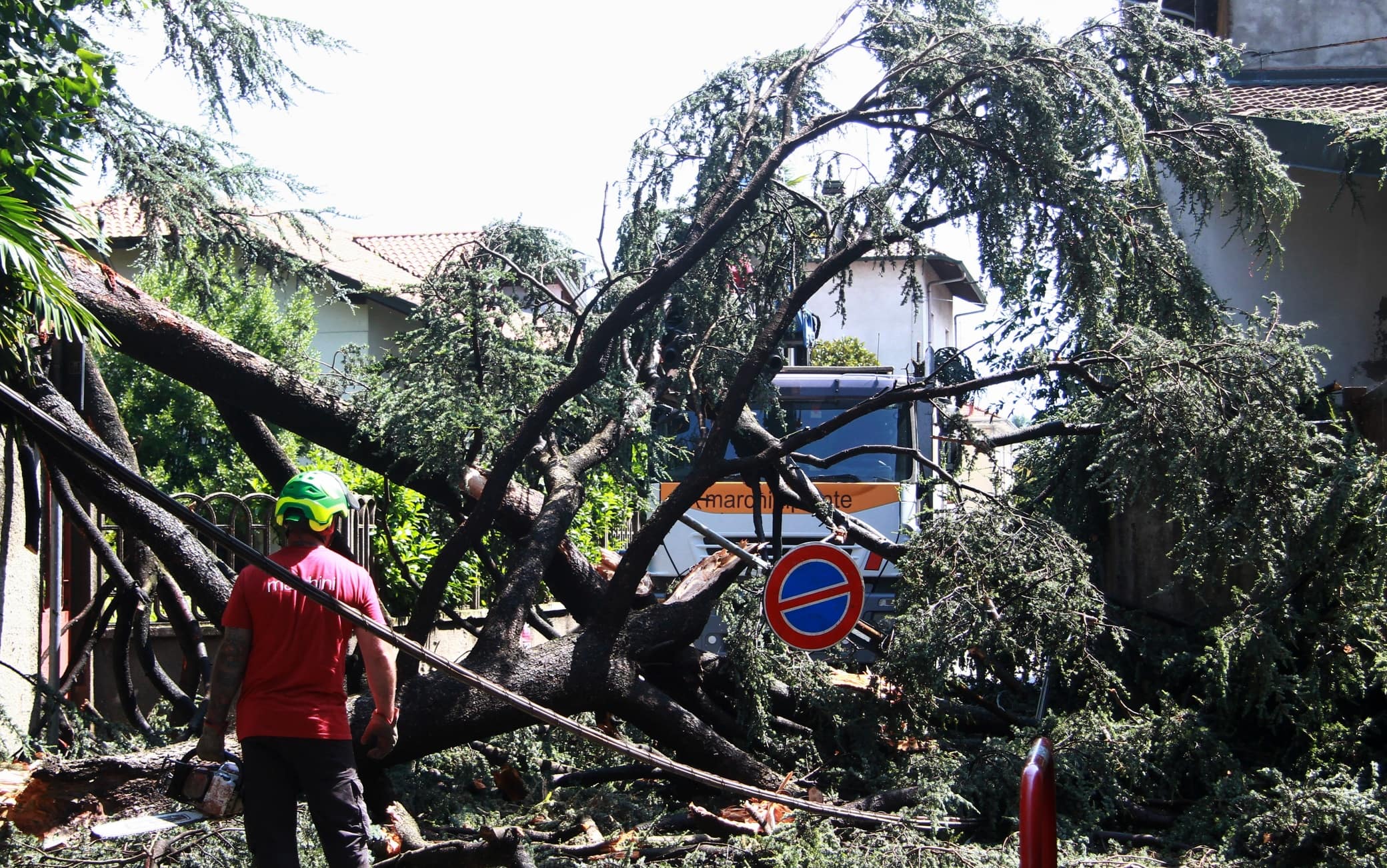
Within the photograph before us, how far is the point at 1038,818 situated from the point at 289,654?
2.60 m

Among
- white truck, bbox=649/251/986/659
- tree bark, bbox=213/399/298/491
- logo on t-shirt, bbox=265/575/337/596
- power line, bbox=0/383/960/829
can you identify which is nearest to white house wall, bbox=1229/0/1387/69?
white truck, bbox=649/251/986/659

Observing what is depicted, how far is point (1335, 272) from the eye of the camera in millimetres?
10898

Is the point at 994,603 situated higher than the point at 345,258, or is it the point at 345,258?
the point at 345,258

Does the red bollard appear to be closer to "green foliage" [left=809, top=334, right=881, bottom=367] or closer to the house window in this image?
the house window

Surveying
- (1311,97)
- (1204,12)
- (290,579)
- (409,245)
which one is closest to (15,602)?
(290,579)

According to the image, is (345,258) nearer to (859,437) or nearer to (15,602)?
(859,437)

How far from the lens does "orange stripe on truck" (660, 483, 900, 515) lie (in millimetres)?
10969

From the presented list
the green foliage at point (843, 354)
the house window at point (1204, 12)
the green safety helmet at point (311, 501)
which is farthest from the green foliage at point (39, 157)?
the green foliage at point (843, 354)

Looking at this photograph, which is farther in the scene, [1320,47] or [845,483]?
[1320,47]

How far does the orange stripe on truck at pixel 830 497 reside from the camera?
11.0 metres

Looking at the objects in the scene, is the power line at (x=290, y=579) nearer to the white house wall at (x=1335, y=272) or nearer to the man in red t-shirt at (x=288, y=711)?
the man in red t-shirt at (x=288, y=711)

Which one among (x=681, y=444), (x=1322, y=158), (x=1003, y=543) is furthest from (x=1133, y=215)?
(x=681, y=444)

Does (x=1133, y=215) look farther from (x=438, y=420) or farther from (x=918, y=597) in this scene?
(x=438, y=420)

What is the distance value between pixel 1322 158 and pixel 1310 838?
606cm
